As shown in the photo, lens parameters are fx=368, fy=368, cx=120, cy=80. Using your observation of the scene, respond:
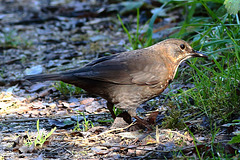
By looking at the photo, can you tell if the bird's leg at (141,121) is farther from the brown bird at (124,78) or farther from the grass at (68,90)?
the grass at (68,90)

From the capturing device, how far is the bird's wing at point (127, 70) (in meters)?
3.99

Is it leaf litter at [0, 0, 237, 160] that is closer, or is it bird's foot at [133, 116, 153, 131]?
leaf litter at [0, 0, 237, 160]

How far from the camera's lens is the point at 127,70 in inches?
159

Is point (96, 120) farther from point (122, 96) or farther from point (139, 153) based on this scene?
point (139, 153)

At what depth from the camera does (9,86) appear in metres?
5.65

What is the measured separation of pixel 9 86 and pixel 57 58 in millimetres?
1327

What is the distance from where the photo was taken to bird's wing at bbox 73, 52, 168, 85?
13.1 feet

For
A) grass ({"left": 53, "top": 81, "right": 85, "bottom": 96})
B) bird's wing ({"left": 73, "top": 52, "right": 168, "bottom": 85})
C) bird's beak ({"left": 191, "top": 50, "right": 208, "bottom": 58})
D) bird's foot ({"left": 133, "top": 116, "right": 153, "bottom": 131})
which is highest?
bird's beak ({"left": 191, "top": 50, "right": 208, "bottom": 58})

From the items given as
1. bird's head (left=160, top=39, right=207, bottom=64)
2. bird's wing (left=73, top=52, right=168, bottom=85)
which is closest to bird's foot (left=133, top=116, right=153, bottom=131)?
bird's wing (left=73, top=52, right=168, bottom=85)

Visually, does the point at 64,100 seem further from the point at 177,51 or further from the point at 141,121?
the point at 177,51

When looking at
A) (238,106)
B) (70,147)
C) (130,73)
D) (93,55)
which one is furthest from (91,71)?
(93,55)

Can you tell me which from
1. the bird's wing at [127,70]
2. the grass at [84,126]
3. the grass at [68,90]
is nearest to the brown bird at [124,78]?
the bird's wing at [127,70]

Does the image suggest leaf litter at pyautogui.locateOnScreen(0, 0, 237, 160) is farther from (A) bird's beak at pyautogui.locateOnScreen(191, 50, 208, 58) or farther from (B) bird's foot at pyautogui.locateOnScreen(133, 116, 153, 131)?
(A) bird's beak at pyautogui.locateOnScreen(191, 50, 208, 58)

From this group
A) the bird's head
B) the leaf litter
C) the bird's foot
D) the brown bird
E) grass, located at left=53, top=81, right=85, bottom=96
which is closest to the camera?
the leaf litter
